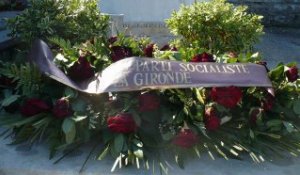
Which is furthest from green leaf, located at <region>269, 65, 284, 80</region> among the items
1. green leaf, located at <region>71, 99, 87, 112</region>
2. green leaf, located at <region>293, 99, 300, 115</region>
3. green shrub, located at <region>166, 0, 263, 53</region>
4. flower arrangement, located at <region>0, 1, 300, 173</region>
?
green shrub, located at <region>166, 0, 263, 53</region>

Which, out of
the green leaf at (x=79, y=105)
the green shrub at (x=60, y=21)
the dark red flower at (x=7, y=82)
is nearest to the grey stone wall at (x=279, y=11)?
the green shrub at (x=60, y=21)

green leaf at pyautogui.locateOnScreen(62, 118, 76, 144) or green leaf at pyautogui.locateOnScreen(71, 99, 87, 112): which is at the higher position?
green leaf at pyautogui.locateOnScreen(71, 99, 87, 112)

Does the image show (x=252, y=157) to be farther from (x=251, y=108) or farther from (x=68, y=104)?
(x=68, y=104)

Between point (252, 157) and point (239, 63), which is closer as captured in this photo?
point (252, 157)

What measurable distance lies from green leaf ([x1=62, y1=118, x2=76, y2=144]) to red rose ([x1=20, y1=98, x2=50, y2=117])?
0.75 ft

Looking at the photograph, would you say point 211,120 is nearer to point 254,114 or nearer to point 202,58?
point 254,114

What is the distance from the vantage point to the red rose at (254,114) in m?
2.36

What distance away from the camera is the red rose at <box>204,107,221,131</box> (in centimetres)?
227

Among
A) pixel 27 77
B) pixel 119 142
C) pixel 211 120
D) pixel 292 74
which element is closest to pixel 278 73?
pixel 292 74

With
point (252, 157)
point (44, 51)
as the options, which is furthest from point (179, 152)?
point (44, 51)

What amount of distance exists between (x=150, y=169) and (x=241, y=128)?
58 centimetres

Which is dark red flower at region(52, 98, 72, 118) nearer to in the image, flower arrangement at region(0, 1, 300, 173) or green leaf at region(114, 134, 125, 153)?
flower arrangement at region(0, 1, 300, 173)

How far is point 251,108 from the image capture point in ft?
7.93

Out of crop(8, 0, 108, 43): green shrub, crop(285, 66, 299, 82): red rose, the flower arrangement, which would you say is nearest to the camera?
the flower arrangement
